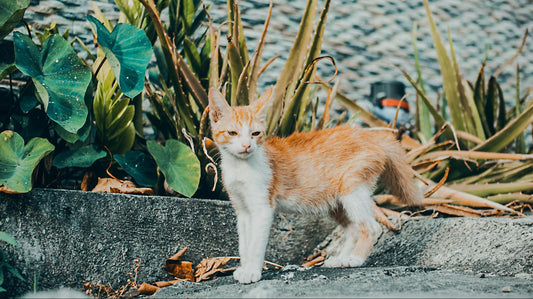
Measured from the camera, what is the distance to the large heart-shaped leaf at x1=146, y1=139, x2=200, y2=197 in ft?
4.82

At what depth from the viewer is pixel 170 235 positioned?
1454 millimetres

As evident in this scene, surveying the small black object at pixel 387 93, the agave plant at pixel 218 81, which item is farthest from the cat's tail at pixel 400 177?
the small black object at pixel 387 93

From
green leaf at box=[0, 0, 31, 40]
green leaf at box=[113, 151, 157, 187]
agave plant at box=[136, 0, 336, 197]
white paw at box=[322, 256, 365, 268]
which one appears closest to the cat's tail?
white paw at box=[322, 256, 365, 268]

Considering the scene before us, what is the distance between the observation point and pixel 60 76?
140cm

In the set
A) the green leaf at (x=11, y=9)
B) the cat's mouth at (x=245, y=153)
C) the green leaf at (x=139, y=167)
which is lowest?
the green leaf at (x=139, y=167)

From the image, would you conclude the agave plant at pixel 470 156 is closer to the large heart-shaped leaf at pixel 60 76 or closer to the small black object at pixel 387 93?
the small black object at pixel 387 93

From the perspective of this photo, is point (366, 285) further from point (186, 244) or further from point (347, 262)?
point (186, 244)

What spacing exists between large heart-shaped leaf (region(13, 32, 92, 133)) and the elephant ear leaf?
110 mm

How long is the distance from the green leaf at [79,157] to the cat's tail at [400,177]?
958 mm

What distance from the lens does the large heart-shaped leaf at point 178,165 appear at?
1.47 m

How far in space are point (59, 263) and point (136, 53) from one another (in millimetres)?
690

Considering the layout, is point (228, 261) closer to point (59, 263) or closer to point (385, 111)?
point (59, 263)

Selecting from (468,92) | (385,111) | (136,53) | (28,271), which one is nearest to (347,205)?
(136,53)

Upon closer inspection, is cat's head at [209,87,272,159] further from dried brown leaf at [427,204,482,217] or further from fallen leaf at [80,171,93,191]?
dried brown leaf at [427,204,482,217]
